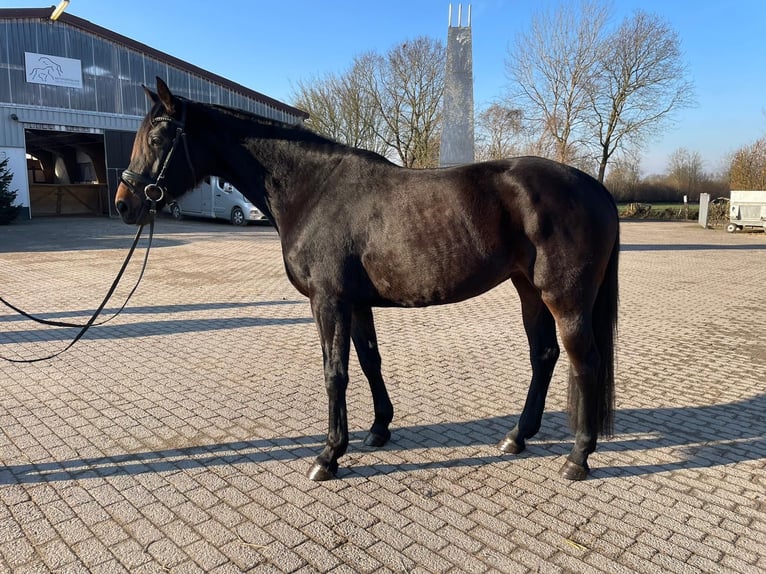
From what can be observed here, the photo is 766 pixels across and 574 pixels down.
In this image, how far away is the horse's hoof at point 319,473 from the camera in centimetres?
318

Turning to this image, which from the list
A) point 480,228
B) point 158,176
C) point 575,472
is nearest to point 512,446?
point 575,472

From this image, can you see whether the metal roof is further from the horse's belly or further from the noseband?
the horse's belly

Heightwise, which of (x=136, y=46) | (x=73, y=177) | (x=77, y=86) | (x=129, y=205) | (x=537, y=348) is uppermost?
(x=136, y=46)

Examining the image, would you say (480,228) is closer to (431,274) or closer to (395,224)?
(431,274)

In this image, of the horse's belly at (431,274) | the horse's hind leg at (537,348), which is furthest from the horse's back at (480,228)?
the horse's hind leg at (537,348)

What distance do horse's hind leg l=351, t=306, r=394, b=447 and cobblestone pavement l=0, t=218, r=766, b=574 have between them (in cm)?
11

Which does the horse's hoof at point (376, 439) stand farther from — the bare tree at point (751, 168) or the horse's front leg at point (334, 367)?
the bare tree at point (751, 168)

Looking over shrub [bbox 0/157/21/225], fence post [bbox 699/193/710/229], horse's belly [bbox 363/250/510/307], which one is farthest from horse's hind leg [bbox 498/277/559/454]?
fence post [bbox 699/193/710/229]

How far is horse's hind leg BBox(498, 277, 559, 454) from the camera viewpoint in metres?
3.68

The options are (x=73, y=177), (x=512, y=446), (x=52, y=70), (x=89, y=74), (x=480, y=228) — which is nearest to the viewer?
(x=480, y=228)

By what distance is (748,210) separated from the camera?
25891 millimetres

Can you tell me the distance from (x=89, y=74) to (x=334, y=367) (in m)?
26.6

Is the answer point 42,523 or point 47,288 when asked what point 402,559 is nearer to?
point 42,523

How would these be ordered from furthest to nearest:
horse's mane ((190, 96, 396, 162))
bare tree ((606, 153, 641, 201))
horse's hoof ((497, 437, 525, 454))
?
bare tree ((606, 153, 641, 201)) → horse's hoof ((497, 437, 525, 454)) → horse's mane ((190, 96, 396, 162))
